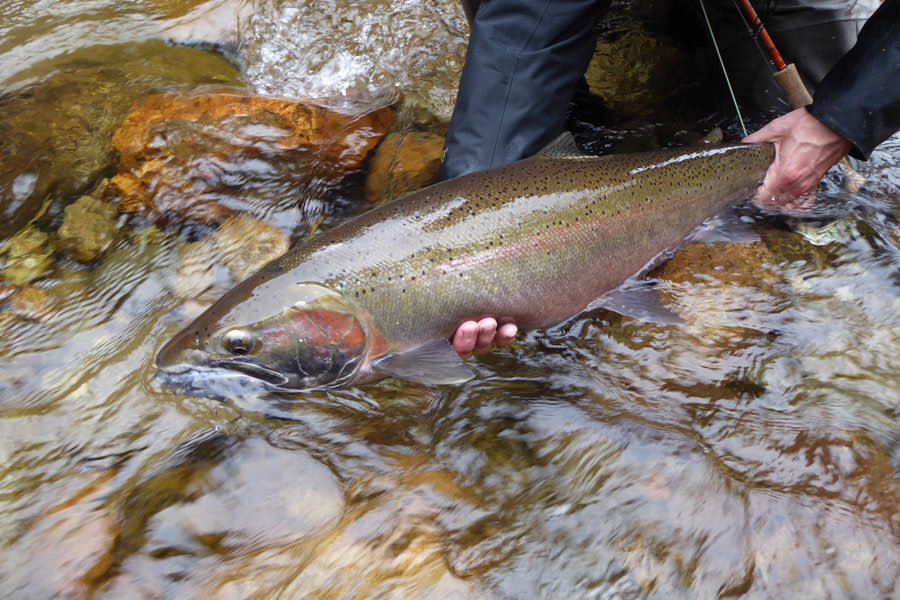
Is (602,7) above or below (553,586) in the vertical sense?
above

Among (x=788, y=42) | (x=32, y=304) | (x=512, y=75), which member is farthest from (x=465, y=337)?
(x=788, y=42)

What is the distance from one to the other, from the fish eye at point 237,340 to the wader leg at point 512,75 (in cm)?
116

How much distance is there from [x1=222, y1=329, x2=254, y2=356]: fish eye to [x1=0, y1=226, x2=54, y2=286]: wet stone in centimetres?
157

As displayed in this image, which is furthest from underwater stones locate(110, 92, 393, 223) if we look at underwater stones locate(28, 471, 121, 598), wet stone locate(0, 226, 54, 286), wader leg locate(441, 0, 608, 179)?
underwater stones locate(28, 471, 121, 598)

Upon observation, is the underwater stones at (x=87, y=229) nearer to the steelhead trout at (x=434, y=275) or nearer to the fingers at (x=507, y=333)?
the steelhead trout at (x=434, y=275)

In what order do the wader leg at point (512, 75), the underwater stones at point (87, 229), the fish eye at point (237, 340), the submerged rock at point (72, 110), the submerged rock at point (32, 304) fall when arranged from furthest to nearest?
1. the submerged rock at point (72, 110)
2. the underwater stones at point (87, 229)
3. the submerged rock at point (32, 304)
4. the wader leg at point (512, 75)
5. the fish eye at point (237, 340)

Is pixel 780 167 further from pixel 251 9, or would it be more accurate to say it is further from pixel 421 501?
pixel 251 9

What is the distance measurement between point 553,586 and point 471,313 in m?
0.95

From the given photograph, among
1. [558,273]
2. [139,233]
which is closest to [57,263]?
[139,233]

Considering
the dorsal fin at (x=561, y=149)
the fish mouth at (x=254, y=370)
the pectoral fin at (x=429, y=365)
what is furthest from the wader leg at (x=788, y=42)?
the fish mouth at (x=254, y=370)

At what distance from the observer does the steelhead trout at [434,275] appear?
2232 mm

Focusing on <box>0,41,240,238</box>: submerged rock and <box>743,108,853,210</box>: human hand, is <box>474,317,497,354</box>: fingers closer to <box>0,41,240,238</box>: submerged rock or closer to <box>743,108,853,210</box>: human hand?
<box>743,108,853,210</box>: human hand

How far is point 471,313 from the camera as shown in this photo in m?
2.40

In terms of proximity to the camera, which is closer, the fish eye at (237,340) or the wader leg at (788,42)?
the fish eye at (237,340)
